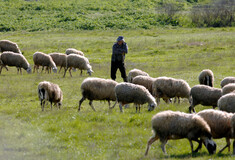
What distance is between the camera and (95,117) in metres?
13.1

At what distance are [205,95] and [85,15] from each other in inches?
2120

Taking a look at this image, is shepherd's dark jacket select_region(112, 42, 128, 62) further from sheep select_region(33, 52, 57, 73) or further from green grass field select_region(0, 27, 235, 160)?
sheep select_region(33, 52, 57, 73)

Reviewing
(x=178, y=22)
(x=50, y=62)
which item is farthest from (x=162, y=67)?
(x=178, y=22)

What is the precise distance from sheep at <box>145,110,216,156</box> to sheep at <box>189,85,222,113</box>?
495 cm

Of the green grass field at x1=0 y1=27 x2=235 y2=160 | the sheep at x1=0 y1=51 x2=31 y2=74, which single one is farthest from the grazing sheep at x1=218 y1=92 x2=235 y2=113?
the sheep at x1=0 y1=51 x2=31 y2=74

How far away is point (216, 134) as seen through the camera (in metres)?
10.3

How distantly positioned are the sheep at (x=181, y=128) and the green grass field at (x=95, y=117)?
0.43 metres

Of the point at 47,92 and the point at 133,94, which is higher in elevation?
the point at 133,94

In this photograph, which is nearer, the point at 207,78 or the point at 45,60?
the point at 207,78

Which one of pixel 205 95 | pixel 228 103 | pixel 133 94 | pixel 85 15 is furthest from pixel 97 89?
pixel 85 15

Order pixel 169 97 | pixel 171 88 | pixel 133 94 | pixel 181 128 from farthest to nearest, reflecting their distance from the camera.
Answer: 1. pixel 169 97
2. pixel 171 88
3. pixel 133 94
4. pixel 181 128

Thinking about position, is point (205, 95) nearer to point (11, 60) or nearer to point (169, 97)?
point (169, 97)

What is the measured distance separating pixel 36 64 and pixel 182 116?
19728 mm

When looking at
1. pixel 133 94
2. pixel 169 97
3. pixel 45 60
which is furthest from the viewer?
pixel 45 60
